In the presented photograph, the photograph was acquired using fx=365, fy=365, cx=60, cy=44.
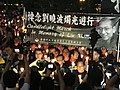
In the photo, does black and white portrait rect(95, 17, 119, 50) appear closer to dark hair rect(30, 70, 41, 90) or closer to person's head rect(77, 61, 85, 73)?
person's head rect(77, 61, 85, 73)

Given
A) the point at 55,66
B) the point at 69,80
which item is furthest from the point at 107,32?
the point at 69,80

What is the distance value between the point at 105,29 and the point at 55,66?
2548mm

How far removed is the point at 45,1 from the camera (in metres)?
8.81

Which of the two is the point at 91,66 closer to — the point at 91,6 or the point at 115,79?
the point at 115,79

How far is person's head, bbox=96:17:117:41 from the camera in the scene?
6.81 m

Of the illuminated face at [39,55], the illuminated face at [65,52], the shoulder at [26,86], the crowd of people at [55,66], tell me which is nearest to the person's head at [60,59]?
the crowd of people at [55,66]

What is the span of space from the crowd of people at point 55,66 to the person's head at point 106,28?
1.43 feet

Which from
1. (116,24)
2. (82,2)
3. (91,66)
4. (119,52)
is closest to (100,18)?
(116,24)

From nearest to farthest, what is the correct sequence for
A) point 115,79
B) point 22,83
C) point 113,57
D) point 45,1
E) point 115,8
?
point 115,79 < point 22,83 < point 115,8 < point 113,57 < point 45,1

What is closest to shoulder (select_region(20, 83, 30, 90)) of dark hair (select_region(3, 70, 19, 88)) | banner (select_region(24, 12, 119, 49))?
dark hair (select_region(3, 70, 19, 88))

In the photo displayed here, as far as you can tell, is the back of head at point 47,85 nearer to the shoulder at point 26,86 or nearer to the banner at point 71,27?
the shoulder at point 26,86

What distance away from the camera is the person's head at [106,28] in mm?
6809

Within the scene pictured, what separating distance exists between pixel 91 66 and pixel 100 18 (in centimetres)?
197

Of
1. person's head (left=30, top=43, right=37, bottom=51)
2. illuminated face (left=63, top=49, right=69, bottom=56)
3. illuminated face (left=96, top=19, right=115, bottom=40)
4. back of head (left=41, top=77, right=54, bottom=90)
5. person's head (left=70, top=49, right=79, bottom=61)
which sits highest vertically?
illuminated face (left=96, top=19, right=115, bottom=40)
